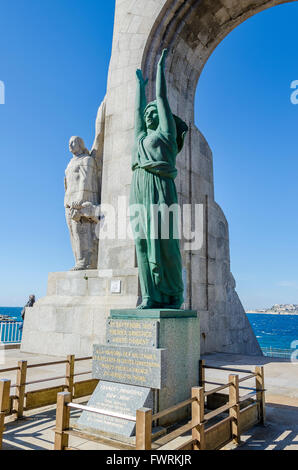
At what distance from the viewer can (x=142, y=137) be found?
5.52 m

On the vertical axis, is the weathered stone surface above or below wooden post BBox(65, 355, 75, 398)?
above

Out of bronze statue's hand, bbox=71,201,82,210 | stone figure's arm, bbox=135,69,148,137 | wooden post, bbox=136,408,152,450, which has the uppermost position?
stone figure's arm, bbox=135,69,148,137

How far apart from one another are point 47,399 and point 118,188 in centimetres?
617

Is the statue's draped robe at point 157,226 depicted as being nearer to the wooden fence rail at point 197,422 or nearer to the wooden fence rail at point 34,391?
the wooden fence rail at point 197,422

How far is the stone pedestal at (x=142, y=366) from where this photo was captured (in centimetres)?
412

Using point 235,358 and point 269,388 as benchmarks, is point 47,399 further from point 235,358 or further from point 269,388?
point 235,358

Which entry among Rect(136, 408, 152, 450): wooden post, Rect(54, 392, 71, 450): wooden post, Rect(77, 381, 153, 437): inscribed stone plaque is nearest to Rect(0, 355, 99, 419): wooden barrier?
Rect(77, 381, 153, 437): inscribed stone plaque

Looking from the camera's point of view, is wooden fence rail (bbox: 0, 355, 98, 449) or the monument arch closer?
wooden fence rail (bbox: 0, 355, 98, 449)

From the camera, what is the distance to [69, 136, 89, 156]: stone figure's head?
10758mm

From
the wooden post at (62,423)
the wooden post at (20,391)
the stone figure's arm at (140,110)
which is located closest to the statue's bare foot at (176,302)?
the wooden post at (20,391)

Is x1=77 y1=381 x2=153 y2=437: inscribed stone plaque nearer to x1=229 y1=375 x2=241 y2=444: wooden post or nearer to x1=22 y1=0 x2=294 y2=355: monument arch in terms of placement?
x1=229 y1=375 x2=241 y2=444: wooden post

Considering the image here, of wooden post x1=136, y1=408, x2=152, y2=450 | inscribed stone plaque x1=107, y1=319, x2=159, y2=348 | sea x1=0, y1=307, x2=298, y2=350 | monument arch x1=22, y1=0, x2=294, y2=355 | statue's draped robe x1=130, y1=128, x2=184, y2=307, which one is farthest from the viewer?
sea x1=0, y1=307, x2=298, y2=350

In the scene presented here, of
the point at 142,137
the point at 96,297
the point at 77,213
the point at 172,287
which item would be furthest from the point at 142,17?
the point at 172,287

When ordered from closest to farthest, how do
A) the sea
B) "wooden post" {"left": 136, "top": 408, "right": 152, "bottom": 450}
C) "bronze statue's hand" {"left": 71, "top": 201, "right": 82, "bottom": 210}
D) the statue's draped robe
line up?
"wooden post" {"left": 136, "top": 408, "right": 152, "bottom": 450}, the statue's draped robe, "bronze statue's hand" {"left": 71, "top": 201, "right": 82, "bottom": 210}, the sea
